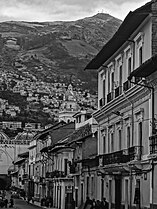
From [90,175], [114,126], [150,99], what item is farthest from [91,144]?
[150,99]

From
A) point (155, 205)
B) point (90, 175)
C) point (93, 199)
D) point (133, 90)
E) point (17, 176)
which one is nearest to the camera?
point (155, 205)

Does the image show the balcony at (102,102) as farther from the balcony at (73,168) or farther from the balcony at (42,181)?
the balcony at (42,181)

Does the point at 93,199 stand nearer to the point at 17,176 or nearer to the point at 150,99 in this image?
the point at 150,99

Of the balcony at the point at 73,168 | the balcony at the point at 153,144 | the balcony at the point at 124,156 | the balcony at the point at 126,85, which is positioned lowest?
the balcony at the point at 73,168

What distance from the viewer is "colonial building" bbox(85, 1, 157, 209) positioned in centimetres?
3062

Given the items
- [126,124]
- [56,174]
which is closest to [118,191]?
[126,124]

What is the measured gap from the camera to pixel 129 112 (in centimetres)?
3622

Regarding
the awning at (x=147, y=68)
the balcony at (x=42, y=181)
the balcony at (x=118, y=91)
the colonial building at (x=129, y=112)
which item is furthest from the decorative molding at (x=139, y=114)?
the balcony at (x=42, y=181)

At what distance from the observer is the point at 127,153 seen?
35562mm

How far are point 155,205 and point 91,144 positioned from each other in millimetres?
25698

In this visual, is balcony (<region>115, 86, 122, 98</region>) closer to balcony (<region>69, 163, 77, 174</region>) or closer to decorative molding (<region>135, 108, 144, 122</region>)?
decorative molding (<region>135, 108, 144, 122</region>)

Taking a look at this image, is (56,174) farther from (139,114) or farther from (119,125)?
(139,114)

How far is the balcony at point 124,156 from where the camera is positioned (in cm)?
3294

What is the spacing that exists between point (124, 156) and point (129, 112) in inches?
105
